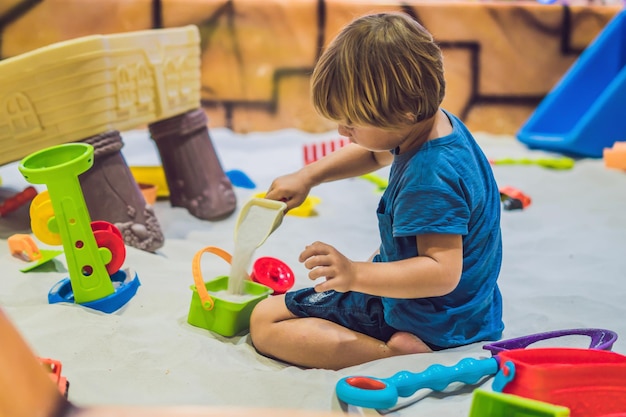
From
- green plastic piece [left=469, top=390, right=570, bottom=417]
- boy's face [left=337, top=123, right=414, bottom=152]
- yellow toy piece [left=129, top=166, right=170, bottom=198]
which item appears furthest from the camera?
yellow toy piece [left=129, top=166, right=170, bottom=198]

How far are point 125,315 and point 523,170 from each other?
6.45 ft

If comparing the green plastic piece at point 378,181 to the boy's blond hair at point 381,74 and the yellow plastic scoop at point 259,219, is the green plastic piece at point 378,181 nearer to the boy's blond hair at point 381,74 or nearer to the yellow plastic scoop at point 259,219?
the yellow plastic scoop at point 259,219

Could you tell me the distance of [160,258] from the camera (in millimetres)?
1788

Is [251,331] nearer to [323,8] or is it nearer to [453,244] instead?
[453,244]

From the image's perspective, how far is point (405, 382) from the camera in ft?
3.61

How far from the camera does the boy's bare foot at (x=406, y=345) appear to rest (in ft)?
4.14

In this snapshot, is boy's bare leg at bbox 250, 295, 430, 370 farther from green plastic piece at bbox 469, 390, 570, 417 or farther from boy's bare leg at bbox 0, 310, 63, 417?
boy's bare leg at bbox 0, 310, 63, 417

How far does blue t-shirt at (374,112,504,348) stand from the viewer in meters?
1.14

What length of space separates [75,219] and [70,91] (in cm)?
55

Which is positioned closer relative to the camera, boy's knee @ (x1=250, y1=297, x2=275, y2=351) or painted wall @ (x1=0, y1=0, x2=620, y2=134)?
boy's knee @ (x1=250, y1=297, x2=275, y2=351)

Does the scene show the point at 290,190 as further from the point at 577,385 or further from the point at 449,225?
the point at 577,385

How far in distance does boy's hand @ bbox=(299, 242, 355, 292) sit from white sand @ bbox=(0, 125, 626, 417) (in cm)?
18

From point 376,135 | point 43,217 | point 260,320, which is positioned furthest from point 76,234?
point 376,135

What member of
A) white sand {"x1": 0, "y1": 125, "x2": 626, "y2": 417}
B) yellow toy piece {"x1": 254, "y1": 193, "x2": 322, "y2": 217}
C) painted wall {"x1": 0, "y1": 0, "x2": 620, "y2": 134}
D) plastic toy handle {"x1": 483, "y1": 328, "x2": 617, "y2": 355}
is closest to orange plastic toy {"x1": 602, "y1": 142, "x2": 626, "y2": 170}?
white sand {"x1": 0, "y1": 125, "x2": 626, "y2": 417}
